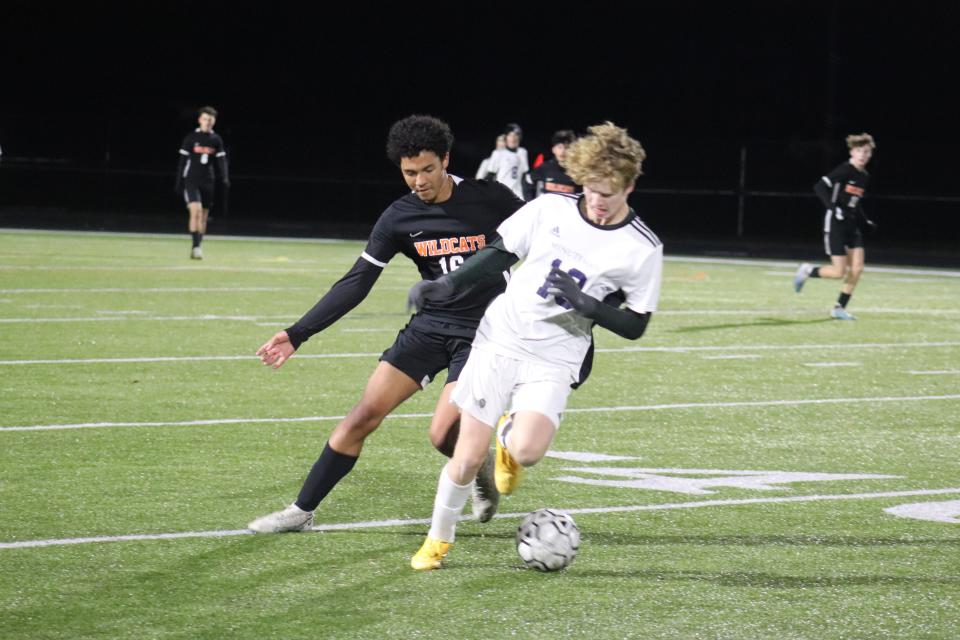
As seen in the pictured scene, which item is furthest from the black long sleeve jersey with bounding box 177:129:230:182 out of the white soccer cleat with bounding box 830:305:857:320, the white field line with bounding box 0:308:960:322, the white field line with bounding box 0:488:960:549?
the white field line with bounding box 0:488:960:549

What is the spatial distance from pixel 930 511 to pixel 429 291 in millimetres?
2708

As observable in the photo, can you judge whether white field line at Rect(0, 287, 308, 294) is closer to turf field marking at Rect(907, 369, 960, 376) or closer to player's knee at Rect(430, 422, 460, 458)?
turf field marking at Rect(907, 369, 960, 376)

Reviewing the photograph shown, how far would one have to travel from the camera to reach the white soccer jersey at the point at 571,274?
17.8 ft

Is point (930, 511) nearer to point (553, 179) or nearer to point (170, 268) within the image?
point (553, 179)

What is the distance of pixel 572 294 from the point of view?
521 centimetres

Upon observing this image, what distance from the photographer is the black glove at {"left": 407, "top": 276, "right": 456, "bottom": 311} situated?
5.32m

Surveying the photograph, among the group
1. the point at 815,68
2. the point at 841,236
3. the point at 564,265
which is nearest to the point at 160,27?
the point at 815,68

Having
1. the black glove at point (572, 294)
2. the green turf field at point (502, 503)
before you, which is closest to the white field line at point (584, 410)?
the green turf field at point (502, 503)

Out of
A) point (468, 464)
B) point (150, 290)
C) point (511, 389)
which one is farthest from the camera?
point (150, 290)

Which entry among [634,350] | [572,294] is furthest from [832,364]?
[572,294]

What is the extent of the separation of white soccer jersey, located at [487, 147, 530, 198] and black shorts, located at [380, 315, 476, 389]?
19.4m

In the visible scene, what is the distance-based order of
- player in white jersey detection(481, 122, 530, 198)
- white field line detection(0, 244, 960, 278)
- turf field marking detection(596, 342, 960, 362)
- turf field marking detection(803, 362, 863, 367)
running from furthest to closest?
player in white jersey detection(481, 122, 530, 198) → white field line detection(0, 244, 960, 278) → turf field marking detection(596, 342, 960, 362) → turf field marking detection(803, 362, 863, 367)

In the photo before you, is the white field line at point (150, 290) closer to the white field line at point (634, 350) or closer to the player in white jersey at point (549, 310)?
the white field line at point (634, 350)

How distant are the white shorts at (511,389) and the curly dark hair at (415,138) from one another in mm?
941
